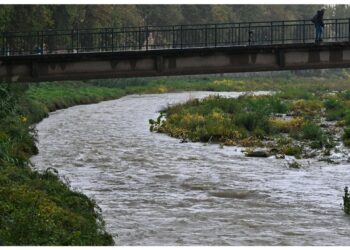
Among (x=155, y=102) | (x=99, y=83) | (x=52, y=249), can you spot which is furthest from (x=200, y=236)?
(x=99, y=83)

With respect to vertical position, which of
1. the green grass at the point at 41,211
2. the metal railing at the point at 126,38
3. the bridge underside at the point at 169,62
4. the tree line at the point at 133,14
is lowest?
the green grass at the point at 41,211

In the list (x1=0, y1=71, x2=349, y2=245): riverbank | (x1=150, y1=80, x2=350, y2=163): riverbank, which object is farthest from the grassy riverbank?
(x1=0, y1=71, x2=349, y2=245): riverbank

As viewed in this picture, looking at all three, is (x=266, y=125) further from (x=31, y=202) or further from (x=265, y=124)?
(x=31, y=202)

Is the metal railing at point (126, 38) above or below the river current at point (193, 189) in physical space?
above

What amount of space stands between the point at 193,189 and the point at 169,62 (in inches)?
287

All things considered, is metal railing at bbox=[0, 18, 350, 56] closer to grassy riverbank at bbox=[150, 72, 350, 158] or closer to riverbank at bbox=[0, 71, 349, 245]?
riverbank at bbox=[0, 71, 349, 245]

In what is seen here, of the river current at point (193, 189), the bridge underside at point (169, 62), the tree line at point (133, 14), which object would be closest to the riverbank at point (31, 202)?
the river current at point (193, 189)

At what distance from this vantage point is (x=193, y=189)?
92.8 feet

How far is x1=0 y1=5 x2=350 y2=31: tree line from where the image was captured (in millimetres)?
64438

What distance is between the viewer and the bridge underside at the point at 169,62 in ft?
109

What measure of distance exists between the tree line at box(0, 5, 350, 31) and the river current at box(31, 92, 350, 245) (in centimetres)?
2066

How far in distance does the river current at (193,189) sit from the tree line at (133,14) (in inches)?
814

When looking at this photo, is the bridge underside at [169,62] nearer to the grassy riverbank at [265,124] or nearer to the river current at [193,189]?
the river current at [193,189]

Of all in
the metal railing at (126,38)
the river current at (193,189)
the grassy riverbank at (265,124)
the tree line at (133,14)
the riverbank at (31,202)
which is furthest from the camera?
the tree line at (133,14)
